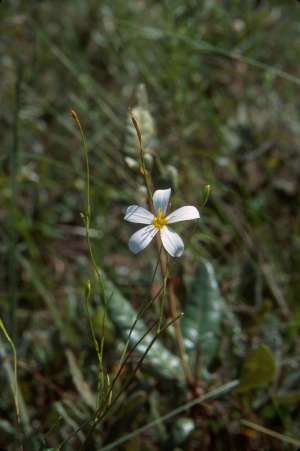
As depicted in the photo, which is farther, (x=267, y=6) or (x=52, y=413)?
(x=267, y=6)

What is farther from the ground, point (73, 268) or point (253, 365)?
point (73, 268)

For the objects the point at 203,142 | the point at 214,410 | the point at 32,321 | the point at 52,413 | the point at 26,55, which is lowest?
the point at 214,410

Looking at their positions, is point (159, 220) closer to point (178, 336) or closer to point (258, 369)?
point (178, 336)

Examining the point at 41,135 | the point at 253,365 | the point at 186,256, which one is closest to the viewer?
the point at 253,365

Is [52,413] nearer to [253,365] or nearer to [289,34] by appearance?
[253,365]

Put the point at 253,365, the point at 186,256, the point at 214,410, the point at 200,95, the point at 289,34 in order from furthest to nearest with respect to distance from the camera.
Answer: the point at 289,34 → the point at 200,95 → the point at 186,256 → the point at 214,410 → the point at 253,365

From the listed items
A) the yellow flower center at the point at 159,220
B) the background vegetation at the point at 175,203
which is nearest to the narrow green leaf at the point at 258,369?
the background vegetation at the point at 175,203

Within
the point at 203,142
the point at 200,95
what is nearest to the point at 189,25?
the point at 200,95

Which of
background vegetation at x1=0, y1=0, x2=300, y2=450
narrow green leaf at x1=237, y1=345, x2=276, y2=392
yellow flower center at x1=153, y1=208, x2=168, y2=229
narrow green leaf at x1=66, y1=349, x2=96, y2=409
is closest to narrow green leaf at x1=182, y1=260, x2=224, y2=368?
background vegetation at x1=0, y1=0, x2=300, y2=450
